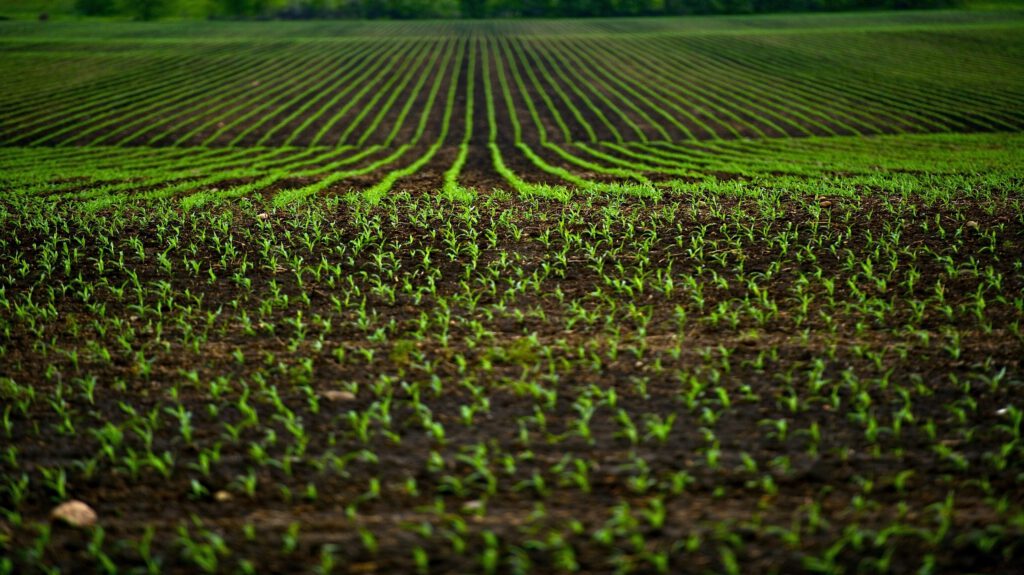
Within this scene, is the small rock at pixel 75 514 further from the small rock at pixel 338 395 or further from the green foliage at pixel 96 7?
the green foliage at pixel 96 7

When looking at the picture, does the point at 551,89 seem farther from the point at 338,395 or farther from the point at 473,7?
the point at 473,7

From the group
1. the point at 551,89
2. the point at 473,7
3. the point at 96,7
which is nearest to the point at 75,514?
the point at 551,89

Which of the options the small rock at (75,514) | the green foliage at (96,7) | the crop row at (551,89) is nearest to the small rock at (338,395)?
the small rock at (75,514)

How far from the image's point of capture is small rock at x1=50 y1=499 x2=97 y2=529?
3.94 meters

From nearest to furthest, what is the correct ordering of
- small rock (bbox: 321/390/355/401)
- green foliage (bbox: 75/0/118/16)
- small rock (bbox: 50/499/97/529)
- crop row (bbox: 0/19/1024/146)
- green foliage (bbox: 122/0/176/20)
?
small rock (bbox: 50/499/97/529), small rock (bbox: 321/390/355/401), crop row (bbox: 0/19/1024/146), green foliage (bbox: 75/0/118/16), green foliage (bbox: 122/0/176/20)

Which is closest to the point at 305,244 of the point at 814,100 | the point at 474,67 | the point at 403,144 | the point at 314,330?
the point at 314,330

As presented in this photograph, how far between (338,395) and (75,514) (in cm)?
188

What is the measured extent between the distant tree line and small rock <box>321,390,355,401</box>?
304 ft

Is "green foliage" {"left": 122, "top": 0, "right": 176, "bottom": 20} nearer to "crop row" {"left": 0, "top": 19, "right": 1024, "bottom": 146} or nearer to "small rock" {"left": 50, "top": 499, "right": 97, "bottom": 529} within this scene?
"crop row" {"left": 0, "top": 19, "right": 1024, "bottom": 146}

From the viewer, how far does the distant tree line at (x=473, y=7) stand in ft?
275

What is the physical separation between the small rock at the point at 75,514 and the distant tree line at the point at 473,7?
9406cm

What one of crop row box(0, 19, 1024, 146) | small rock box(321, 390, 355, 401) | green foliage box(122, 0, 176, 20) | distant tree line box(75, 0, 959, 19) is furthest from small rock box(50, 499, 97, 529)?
green foliage box(122, 0, 176, 20)

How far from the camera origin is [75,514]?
13.1ft

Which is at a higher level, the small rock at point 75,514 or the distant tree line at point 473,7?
the distant tree line at point 473,7
